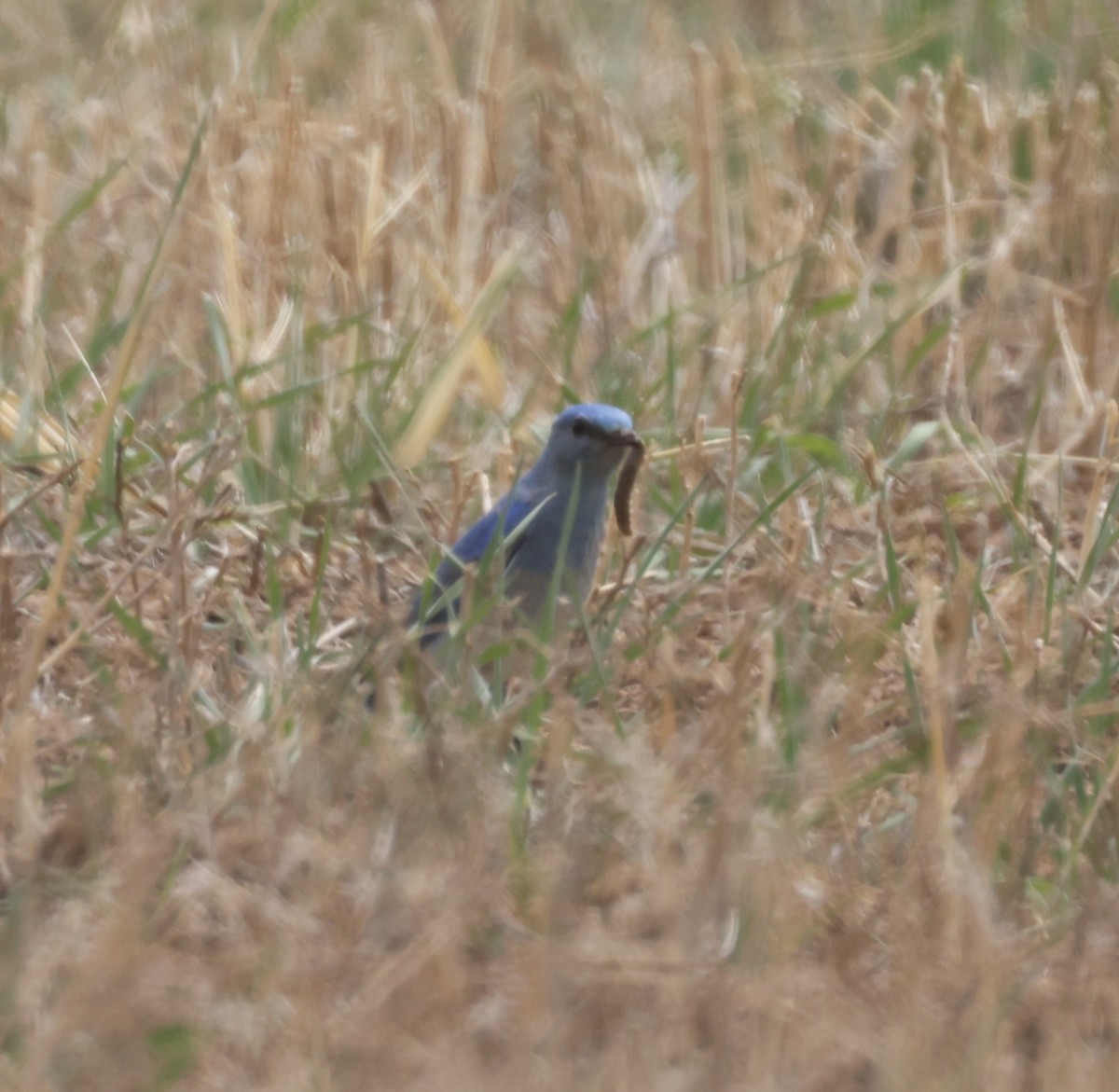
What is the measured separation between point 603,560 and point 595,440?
33cm

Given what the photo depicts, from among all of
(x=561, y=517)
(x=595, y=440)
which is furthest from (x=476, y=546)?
(x=595, y=440)

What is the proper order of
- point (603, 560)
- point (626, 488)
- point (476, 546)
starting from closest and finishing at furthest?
point (476, 546), point (626, 488), point (603, 560)

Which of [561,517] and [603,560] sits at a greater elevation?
[561,517]

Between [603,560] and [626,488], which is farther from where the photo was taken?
[603,560]

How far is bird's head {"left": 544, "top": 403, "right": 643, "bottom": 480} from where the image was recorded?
3664 mm

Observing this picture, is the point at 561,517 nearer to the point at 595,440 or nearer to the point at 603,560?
the point at 595,440

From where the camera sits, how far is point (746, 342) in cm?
481

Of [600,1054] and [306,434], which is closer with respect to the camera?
[600,1054]

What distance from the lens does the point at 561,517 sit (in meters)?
3.70

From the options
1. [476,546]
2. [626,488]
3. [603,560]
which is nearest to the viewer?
[476,546]

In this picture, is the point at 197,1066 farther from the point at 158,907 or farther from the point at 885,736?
the point at 885,736

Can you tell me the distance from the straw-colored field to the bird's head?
7.7 inches

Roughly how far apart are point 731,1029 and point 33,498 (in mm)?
1710


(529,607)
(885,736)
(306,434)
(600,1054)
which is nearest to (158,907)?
(600,1054)
